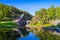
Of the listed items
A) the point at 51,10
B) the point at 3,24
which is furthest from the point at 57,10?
the point at 3,24

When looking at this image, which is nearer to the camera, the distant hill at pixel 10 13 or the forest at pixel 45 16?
the forest at pixel 45 16

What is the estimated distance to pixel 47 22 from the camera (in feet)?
106

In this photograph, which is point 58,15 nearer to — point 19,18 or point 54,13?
point 54,13

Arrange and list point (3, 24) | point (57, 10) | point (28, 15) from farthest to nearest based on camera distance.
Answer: point (28, 15) < point (57, 10) < point (3, 24)

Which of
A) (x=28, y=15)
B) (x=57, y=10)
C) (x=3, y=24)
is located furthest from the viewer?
(x=28, y=15)

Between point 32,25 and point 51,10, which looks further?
point 51,10

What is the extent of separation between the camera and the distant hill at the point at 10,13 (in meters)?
34.2

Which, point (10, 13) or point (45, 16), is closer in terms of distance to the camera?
point (45, 16)

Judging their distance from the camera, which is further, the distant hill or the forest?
the distant hill

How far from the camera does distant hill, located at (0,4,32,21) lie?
112ft

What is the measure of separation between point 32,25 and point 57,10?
510 centimetres

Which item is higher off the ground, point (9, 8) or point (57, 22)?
point (9, 8)

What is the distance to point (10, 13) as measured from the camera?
3638 cm

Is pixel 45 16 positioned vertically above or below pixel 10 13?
below
